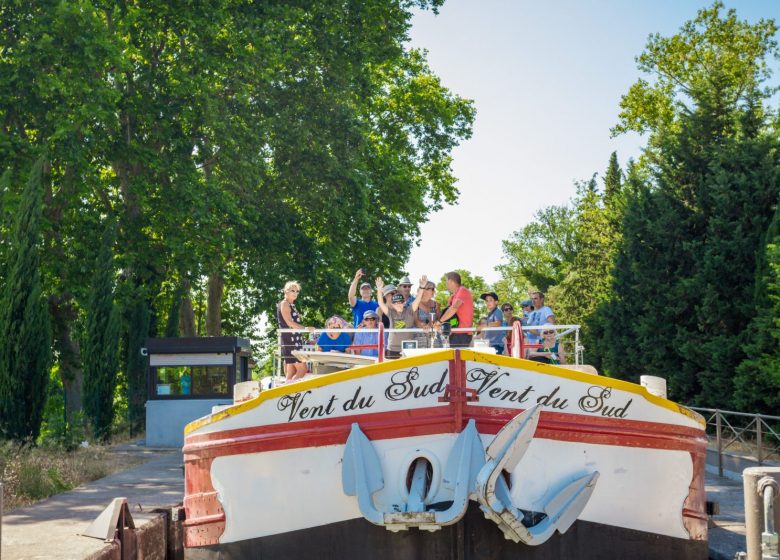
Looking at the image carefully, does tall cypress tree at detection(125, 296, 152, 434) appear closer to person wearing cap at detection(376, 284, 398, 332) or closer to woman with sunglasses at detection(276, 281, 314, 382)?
woman with sunglasses at detection(276, 281, 314, 382)

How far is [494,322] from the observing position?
10.7 meters

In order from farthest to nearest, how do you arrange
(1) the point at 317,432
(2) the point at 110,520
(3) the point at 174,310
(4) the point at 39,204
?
(3) the point at 174,310, (4) the point at 39,204, (2) the point at 110,520, (1) the point at 317,432

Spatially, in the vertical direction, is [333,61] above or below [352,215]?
above

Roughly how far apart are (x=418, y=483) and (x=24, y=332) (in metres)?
14.7

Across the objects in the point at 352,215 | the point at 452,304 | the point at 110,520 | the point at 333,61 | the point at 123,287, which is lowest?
the point at 110,520

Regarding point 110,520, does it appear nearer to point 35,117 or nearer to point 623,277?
point 35,117

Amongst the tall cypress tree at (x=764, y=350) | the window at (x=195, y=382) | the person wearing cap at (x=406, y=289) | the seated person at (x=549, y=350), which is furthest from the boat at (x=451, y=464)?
the window at (x=195, y=382)

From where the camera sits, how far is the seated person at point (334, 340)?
994 cm

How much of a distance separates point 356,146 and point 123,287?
→ 7.41 metres

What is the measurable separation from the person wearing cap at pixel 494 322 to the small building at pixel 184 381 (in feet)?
42.2

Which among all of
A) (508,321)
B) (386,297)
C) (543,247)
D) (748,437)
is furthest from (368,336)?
(543,247)

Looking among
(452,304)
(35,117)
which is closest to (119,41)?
(35,117)

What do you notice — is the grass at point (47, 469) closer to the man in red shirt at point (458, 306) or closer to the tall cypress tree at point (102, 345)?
the tall cypress tree at point (102, 345)

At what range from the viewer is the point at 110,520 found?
7.98 m
